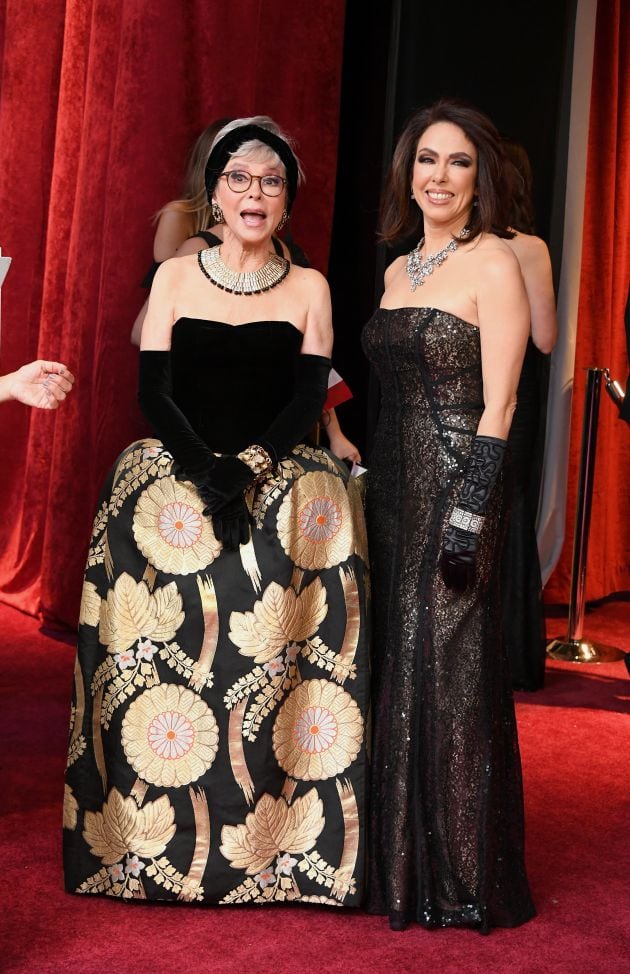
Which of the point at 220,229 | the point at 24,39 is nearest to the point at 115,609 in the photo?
the point at 220,229

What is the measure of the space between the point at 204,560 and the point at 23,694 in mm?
1695

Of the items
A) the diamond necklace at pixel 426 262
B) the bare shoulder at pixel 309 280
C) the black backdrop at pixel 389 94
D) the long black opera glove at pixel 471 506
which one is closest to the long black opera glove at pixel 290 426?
the bare shoulder at pixel 309 280

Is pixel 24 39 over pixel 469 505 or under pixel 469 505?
over

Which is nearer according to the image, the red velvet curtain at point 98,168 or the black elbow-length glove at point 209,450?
the black elbow-length glove at point 209,450

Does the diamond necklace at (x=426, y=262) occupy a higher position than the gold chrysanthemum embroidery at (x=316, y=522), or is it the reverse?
the diamond necklace at (x=426, y=262)

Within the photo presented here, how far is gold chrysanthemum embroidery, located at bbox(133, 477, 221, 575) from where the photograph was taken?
2.64 m

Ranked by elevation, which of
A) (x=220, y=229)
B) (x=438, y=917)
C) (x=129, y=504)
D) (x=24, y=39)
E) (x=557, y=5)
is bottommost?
(x=438, y=917)

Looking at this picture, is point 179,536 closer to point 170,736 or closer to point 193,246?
point 170,736

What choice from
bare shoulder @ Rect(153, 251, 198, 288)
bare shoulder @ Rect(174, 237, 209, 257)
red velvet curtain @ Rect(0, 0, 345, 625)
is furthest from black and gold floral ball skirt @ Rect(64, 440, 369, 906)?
red velvet curtain @ Rect(0, 0, 345, 625)

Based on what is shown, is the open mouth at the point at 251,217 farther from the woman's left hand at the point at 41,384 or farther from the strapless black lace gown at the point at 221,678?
the woman's left hand at the point at 41,384

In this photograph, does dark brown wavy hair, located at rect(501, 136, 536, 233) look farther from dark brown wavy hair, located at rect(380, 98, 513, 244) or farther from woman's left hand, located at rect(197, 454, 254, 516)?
woman's left hand, located at rect(197, 454, 254, 516)

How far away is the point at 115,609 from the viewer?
2660 millimetres

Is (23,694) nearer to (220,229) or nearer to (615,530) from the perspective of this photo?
(220,229)

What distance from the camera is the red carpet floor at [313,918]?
8.09 feet
